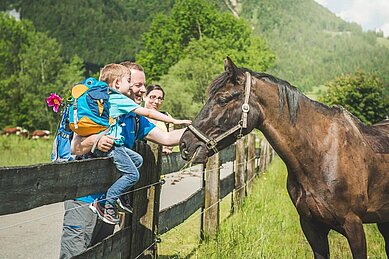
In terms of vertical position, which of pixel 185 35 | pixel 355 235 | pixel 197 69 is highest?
pixel 185 35

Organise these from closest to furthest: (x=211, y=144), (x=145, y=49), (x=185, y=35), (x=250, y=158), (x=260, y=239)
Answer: (x=211, y=144) → (x=260, y=239) → (x=250, y=158) → (x=185, y=35) → (x=145, y=49)

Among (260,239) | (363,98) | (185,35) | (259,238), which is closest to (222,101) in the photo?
(260,239)

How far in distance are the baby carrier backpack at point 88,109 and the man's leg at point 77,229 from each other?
548 mm

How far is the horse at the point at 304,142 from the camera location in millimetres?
3732

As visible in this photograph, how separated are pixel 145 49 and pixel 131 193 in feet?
156

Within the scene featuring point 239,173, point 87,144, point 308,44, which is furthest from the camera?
point 308,44

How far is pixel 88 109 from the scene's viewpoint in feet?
10.2

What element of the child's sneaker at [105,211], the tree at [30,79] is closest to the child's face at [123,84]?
the child's sneaker at [105,211]

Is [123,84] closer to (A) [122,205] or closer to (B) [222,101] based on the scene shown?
(B) [222,101]

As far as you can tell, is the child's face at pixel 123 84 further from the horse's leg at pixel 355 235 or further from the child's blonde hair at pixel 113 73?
the horse's leg at pixel 355 235

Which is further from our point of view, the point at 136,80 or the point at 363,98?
the point at 363,98

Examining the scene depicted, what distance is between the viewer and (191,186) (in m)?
11.4

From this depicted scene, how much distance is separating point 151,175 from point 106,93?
0.94 meters

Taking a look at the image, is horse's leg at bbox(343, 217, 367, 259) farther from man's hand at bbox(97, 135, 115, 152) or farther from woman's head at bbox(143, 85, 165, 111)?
woman's head at bbox(143, 85, 165, 111)
